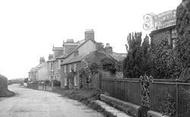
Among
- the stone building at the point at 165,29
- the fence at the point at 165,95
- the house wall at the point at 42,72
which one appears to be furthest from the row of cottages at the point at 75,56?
the fence at the point at 165,95

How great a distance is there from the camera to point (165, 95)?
12.8 m

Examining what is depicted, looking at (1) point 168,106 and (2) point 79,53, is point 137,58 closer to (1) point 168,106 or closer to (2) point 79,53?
(1) point 168,106

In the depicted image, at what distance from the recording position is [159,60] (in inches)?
890

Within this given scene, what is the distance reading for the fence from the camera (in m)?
11.2

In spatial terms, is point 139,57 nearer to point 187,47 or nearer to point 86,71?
point 187,47

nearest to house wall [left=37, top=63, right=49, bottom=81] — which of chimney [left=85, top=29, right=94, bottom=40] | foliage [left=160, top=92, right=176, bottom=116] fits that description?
A: chimney [left=85, top=29, right=94, bottom=40]

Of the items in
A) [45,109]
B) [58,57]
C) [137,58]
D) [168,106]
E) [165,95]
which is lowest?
[45,109]

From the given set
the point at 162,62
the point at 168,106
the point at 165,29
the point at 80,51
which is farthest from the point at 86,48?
the point at 168,106

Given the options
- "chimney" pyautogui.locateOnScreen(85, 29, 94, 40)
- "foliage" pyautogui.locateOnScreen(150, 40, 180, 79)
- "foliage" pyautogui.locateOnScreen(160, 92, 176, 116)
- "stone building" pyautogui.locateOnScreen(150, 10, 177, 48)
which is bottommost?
"foliage" pyautogui.locateOnScreen(160, 92, 176, 116)

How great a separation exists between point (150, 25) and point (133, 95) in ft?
45.9

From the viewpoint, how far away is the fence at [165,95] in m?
11.2

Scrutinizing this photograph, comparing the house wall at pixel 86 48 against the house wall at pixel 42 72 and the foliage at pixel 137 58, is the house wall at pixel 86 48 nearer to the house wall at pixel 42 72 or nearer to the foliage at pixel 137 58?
the foliage at pixel 137 58

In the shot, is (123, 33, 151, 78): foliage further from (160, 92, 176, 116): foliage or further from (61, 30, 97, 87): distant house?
(61, 30, 97, 87): distant house

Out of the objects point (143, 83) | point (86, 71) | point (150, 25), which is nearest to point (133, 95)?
point (143, 83)
